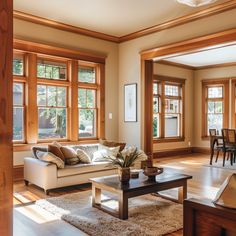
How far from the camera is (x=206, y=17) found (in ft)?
16.7

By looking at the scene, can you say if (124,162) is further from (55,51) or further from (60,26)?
(60,26)

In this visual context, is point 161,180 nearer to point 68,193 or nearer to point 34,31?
point 68,193

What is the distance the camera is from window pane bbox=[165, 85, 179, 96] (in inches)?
360

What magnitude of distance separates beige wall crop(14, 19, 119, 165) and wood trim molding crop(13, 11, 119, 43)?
8 cm

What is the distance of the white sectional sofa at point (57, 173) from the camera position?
173 inches

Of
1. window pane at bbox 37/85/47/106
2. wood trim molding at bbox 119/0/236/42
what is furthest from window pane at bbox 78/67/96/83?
wood trim molding at bbox 119/0/236/42

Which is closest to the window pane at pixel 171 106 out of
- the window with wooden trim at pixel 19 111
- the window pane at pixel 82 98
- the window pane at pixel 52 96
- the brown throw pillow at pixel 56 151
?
the window pane at pixel 82 98

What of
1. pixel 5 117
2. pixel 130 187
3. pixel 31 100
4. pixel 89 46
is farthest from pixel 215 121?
pixel 5 117

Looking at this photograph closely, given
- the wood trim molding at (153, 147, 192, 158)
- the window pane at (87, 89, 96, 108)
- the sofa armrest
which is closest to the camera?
the sofa armrest

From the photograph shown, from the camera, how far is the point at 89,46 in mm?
6402

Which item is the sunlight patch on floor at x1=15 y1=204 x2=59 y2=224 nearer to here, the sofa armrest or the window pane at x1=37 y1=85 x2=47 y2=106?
the sofa armrest

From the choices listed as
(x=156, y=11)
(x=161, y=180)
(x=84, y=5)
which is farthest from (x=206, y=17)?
(x=161, y=180)

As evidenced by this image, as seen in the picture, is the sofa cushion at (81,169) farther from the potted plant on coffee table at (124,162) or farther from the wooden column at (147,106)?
the wooden column at (147,106)

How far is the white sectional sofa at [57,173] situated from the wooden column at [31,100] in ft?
2.50
